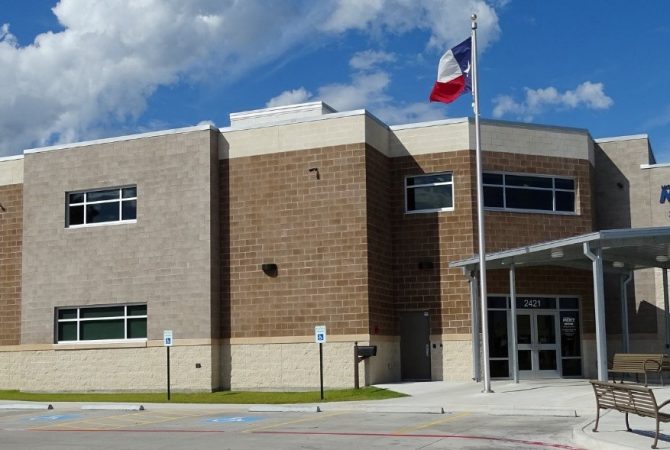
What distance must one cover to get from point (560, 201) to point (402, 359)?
7.33 m

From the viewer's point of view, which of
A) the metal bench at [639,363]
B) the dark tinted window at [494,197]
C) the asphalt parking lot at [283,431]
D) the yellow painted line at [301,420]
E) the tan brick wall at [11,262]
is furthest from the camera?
the tan brick wall at [11,262]

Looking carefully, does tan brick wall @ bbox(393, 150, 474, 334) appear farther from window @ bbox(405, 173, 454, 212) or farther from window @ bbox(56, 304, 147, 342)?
window @ bbox(56, 304, 147, 342)

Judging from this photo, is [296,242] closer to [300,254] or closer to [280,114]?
[300,254]

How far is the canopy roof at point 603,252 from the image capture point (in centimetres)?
2170

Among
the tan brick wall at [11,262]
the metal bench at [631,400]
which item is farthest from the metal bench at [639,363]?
the tan brick wall at [11,262]

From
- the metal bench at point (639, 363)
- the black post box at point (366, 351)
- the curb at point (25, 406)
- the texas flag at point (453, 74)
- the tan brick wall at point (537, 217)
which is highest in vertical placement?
the texas flag at point (453, 74)

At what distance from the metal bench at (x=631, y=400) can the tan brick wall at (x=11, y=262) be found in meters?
22.5

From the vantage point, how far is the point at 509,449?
45.6 ft

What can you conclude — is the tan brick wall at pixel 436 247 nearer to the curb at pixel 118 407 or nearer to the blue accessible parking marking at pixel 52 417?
the curb at pixel 118 407

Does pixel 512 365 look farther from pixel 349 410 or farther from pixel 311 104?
pixel 311 104

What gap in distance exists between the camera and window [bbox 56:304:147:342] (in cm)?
2948

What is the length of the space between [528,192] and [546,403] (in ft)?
33.7

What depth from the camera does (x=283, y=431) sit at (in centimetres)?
1714

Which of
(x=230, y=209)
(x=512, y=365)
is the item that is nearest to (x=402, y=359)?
(x=512, y=365)
